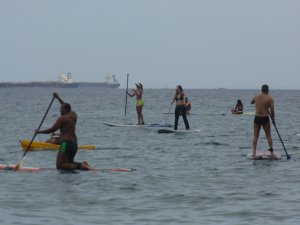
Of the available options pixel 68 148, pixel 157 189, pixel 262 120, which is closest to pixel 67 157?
pixel 68 148

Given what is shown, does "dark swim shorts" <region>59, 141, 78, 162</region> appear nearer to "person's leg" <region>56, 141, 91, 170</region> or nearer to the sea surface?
"person's leg" <region>56, 141, 91, 170</region>

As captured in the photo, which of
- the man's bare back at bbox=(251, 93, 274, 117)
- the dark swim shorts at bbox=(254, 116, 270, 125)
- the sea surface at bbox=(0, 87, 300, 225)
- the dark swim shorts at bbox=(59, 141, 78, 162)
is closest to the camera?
the sea surface at bbox=(0, 87, 300, 225)

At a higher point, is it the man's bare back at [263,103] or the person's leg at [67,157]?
the man's bare back at [263,103]

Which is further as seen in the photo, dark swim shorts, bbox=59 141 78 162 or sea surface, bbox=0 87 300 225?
dark swim shorts, bbox=59 141 78 162

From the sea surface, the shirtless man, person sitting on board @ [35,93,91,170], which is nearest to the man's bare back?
the shirtless man

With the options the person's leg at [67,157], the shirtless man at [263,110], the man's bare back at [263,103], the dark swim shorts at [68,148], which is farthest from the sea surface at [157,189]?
the man's bare back at [263,103]

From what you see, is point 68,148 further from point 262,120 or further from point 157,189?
point 262,120

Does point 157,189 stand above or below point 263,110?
below

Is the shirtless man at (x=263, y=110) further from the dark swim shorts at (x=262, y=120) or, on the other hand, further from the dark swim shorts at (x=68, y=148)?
the dark swim shorts at (x=68, y=148)

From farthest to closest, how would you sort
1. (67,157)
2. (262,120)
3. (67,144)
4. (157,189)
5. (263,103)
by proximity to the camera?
(262,120) < (263,103) < (67,157) < (67,144) < (157,189)

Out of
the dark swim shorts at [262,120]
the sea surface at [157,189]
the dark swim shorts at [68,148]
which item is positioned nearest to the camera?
the sea surface at [157,189]

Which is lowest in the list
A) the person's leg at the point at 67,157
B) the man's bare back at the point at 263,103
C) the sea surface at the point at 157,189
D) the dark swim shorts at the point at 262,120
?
the sea surface at the point at 157,189

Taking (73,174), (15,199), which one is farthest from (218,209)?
(73,174)

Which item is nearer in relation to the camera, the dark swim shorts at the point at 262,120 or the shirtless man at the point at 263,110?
the shirtless man at the point at 263,110
